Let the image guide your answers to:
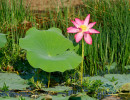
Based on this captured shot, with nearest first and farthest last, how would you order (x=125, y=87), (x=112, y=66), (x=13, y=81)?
(x=125, y=87) < (x=13, y=81) < (x=112, y=66)

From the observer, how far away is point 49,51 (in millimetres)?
2426

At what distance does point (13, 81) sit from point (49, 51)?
1.45 feet

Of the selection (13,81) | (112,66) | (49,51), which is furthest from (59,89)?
(112,66)

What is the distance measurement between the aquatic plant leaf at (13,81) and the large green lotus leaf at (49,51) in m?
0.27

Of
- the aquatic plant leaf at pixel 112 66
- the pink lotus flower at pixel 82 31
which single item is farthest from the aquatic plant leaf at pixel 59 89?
the aquatic plant leaf at pixel 112 66

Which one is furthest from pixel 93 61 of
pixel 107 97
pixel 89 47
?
pixel 107 97

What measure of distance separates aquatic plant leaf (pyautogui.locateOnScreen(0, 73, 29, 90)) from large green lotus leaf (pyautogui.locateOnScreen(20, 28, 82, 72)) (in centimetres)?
27

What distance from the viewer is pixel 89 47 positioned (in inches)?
109

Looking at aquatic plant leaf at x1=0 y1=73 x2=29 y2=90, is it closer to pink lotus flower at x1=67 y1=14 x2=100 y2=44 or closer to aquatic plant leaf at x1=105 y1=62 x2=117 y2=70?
pink lotus flower at x1=67 y1=14 x2=100 y2=44

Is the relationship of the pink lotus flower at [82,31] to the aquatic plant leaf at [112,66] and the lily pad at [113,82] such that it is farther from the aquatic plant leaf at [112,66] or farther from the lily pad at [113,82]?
the aquatic plant leaf at [112,66]

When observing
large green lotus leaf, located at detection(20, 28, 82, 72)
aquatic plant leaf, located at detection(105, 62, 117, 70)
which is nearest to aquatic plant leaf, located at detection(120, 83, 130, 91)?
large green lotus leaf, located at detection(20, 28, 82, 72)

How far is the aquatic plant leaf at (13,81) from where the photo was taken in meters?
2.37

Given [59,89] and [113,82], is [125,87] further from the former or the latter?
[59,89]

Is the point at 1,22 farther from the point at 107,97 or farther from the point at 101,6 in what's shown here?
the point at 107,97
